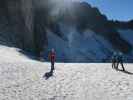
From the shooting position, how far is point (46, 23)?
72.8m

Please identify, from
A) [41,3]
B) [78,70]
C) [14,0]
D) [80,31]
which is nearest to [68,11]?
[80,31]

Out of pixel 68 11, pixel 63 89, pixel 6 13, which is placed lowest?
pixel 63 89

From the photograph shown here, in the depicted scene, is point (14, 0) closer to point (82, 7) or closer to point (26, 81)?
point (26, 81)

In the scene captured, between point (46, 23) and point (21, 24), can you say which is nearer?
point (21, 24)

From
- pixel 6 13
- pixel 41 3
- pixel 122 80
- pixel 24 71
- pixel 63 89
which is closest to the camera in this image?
pixel 63 89

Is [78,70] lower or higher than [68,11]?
lower

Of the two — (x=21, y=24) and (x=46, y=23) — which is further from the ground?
(x=46, y=23)

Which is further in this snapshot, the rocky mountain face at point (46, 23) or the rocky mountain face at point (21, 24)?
the rocky mountain face at point (46, 23)

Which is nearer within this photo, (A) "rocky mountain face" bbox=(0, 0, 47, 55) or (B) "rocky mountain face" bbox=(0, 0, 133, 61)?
(A) "rocky mountain face" bbox=(0, 0, 47, 55)

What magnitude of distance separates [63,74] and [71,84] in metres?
2.63

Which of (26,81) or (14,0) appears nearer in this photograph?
(26,81)

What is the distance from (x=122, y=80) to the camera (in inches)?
774

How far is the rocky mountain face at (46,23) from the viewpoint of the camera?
165 feet

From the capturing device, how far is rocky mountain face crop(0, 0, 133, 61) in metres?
50.2
